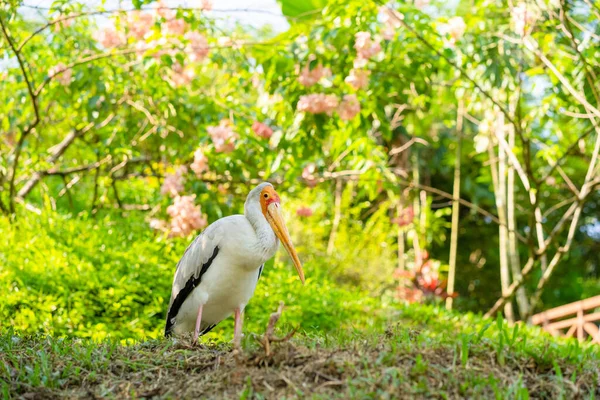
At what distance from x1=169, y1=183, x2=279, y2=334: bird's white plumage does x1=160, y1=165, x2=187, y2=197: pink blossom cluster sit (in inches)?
98.8

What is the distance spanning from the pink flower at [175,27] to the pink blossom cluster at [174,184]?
1.35 meters

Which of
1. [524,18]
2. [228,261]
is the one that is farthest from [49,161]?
[524,18]

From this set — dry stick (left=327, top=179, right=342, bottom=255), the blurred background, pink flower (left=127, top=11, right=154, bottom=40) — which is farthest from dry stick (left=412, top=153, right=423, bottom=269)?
pink flower (left=127, top=11, right=154, bottom=40)

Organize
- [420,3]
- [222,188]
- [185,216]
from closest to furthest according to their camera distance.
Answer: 1. [185,216]
2. [420,3]
3. [222,188]

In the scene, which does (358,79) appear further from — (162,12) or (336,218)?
(336,218)

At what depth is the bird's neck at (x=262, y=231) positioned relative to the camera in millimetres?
4820

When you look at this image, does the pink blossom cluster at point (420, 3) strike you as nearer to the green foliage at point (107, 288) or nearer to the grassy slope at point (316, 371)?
the green foliage at point (107, 288)

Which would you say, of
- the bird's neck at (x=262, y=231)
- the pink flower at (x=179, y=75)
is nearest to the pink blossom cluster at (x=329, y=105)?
the pink flower at (x=179, y=75)

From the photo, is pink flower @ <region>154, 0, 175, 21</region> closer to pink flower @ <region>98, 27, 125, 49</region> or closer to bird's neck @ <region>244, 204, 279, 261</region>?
pink flower @ <region>98, 27, 125, 49</region>

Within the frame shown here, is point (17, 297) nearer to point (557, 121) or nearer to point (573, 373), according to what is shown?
point (573, 373)

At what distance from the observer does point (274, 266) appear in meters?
8.52

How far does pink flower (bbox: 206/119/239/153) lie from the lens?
7.45 m

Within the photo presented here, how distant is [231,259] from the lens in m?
4.88

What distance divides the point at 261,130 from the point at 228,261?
9.91ft
